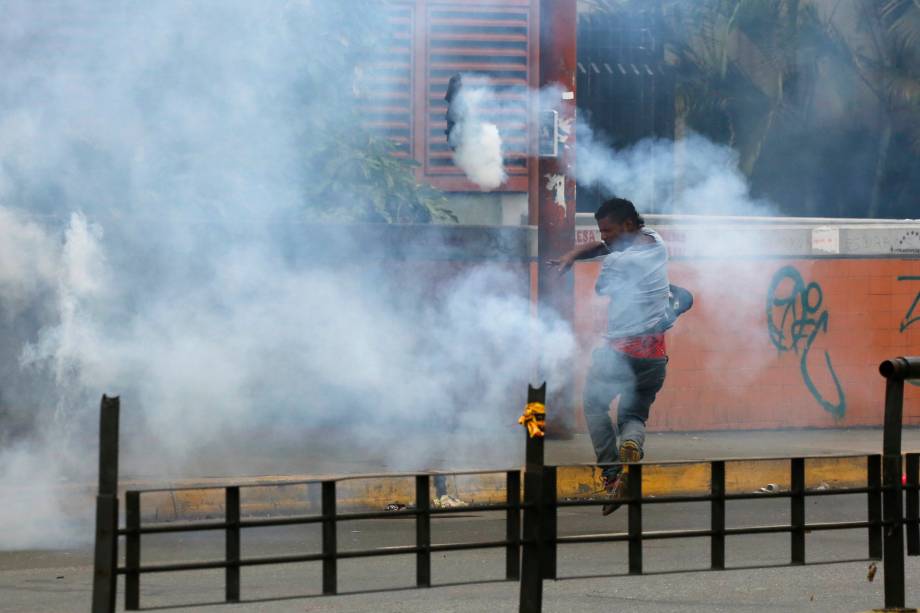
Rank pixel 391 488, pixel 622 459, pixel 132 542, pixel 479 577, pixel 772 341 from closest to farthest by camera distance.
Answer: pixel 132 542 → pixel 479 577 → pixel 622 459 → pixel 391 488 → pixel 772 341

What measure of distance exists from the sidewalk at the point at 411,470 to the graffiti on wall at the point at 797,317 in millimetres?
777

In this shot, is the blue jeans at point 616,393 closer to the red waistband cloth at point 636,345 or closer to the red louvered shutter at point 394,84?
the red waistband cloth at point 636,345

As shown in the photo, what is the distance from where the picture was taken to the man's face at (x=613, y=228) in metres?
7.48

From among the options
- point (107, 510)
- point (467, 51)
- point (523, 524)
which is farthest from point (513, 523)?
point (467, 51)

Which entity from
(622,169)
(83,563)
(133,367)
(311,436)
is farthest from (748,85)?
(83,563)

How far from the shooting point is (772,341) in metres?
12.8

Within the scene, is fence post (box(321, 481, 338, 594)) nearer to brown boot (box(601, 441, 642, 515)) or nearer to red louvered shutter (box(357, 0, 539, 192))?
brown boot (box(601, 441, 642, 515))

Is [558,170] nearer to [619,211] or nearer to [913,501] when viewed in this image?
[619,211]

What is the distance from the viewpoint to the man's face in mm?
7477

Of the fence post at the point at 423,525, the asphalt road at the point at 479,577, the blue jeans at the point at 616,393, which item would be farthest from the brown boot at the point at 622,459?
the fence post at the point at 423,525

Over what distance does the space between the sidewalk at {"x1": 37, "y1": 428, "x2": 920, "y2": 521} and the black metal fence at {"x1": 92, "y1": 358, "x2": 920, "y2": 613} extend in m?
2.36

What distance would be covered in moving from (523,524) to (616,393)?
3000 mm

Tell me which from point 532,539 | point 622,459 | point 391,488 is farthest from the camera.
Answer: point 391,488

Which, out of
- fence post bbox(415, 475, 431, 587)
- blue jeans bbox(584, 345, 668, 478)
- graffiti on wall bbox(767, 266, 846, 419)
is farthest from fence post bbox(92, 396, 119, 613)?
graffiti on wall bbox(767, 266, 846, 419)
